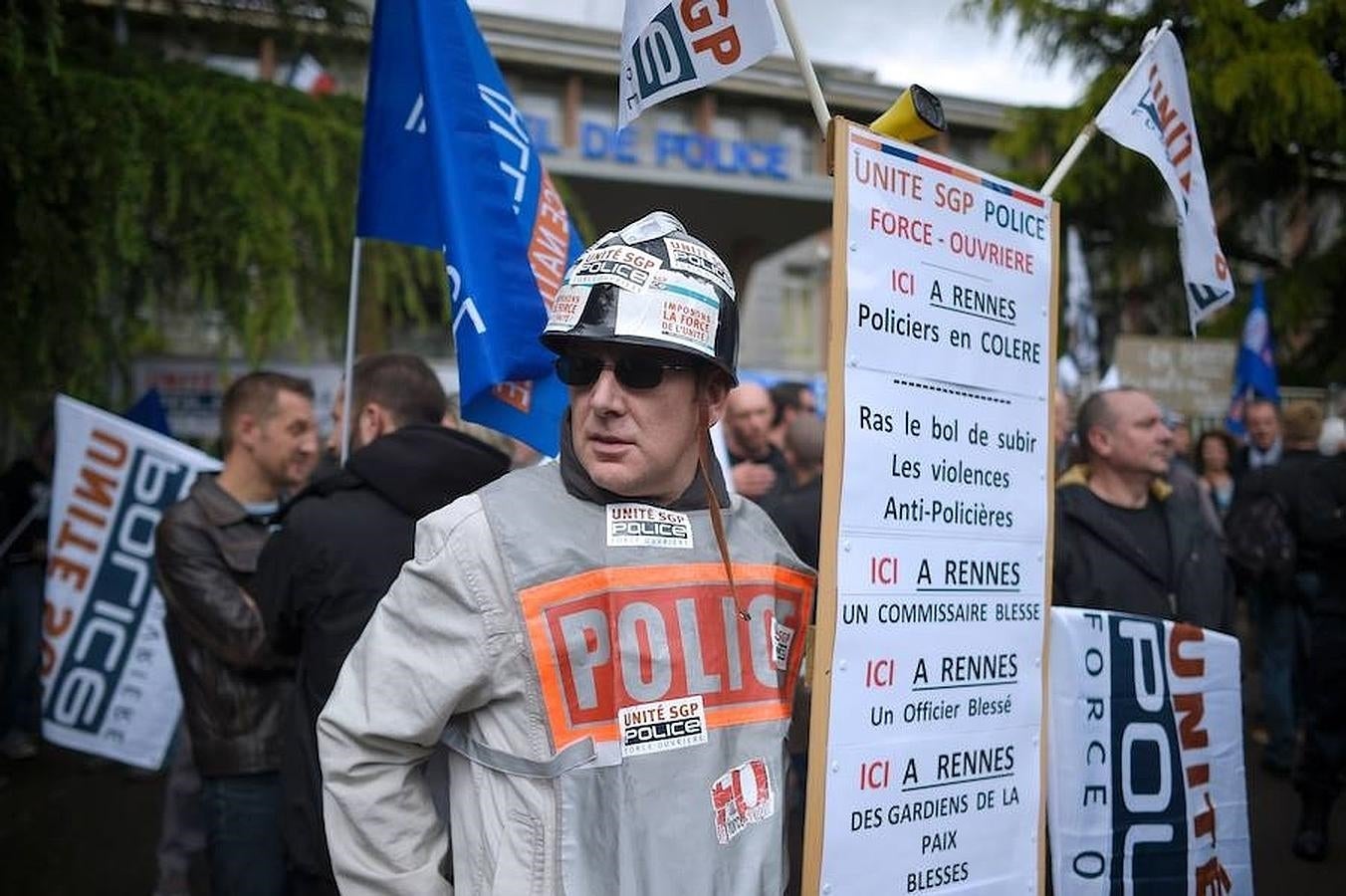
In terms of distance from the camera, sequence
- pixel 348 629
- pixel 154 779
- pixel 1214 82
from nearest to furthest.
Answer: pixel 348 629 < pixel 154 779 < pixel 1214 82

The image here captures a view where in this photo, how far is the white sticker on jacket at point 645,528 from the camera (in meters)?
1.94

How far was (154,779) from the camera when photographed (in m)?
6.95

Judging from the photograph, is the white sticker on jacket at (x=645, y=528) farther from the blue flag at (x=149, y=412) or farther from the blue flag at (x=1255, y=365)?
the blue flag at (x=1255, y=365)

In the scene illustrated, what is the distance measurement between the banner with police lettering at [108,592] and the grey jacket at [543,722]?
11.4ft

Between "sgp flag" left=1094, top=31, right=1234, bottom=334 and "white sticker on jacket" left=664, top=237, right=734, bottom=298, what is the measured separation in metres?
1.26

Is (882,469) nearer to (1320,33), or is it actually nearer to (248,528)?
(248,528)

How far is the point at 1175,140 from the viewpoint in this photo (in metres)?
3.02

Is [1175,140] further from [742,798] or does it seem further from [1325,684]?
[1325,684]

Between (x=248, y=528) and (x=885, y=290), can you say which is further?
(x=248, y=528)

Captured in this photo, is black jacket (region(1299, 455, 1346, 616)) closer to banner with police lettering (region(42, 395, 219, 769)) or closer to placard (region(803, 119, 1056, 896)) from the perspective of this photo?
placard (region(803, 119, 1056, 896))

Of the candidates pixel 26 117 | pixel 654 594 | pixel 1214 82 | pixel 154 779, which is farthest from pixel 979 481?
pixel 1214 82

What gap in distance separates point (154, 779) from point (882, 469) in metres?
6.15

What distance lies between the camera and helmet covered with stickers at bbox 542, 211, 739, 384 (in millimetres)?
1885

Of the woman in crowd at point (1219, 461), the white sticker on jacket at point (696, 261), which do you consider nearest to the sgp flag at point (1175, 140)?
the white sticker on jacket at point (696, 261)
